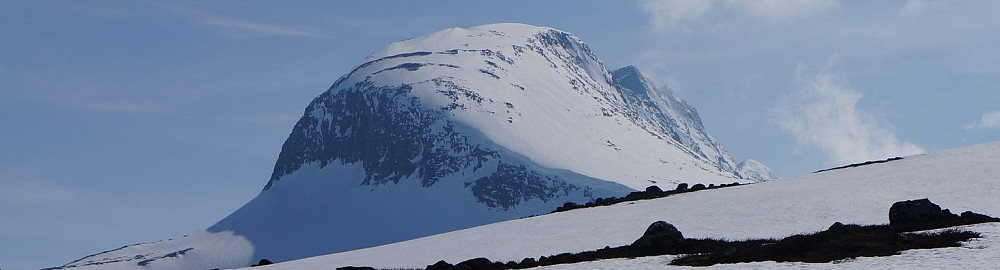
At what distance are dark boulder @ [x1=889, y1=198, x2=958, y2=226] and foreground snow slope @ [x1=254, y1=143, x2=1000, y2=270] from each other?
635cm

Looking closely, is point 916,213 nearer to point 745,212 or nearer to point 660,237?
point 660,237

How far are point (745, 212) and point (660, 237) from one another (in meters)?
18.1

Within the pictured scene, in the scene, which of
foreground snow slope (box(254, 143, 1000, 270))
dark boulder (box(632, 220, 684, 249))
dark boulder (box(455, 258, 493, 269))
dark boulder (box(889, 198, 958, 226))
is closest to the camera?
dark boulder (box(889, 198, 958, 226))

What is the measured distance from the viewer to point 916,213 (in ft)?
157

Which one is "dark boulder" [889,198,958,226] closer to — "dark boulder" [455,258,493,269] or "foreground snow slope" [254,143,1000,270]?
"foreground snow slope" [254,143,1000,270]

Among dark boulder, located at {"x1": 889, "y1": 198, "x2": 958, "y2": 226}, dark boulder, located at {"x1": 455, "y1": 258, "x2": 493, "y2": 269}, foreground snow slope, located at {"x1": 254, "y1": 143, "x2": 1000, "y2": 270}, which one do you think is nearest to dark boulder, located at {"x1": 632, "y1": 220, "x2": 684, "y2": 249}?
dark boulder, located at {"x1": 455, "y1": 258, "x2": 493, "y2": 269}

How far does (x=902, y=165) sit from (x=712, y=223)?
23.8m

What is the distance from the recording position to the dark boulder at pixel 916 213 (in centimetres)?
4741

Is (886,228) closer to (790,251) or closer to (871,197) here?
(790,251)

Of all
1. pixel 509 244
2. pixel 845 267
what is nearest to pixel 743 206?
pixel 509 244

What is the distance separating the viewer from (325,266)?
65.8 m

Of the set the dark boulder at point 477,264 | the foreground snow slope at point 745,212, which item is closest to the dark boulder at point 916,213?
the foreground snow slope at point 745,212

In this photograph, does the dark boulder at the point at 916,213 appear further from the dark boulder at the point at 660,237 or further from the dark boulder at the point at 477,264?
the dark boulder at the point at 477,264

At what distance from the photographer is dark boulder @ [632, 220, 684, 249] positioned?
159ft
